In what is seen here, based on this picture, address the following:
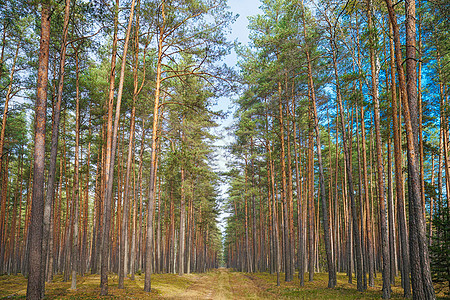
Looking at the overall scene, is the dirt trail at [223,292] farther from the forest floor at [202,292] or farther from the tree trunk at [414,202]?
the tree trunk at [414,202]

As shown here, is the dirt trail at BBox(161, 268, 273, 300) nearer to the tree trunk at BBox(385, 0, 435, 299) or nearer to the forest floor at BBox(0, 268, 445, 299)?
the forest floor at BBox(0, 268, 445, 299)

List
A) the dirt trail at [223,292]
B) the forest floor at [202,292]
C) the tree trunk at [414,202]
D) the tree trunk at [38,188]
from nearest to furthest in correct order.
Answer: the tree trunk at [414,202], the tree trunk at [38,188], the forest floor at [202,292], the dirt trail at [223,292]

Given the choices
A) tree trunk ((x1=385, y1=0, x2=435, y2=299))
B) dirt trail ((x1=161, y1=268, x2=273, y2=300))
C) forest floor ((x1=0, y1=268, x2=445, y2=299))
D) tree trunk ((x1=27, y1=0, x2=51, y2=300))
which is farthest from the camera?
dirt trail ((x1=161, y1=268, x2=273, y2=300))

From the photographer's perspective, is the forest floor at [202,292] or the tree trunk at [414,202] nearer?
the tree trunk at [414,202]

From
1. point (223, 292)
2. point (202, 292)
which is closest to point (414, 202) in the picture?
point (223, 292)

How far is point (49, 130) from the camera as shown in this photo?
1819 centimetres

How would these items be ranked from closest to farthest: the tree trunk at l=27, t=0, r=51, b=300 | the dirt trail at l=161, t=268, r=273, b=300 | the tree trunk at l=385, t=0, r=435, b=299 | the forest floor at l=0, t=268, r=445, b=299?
the tree trunk at l=385, t=0, r=435, b=299 < the tree trunk at l=27, t=0, r=51, b=300 < the forest floor at l=0, t=268, r=445, b=299 < the dirt trail at l=161, t=268, r=273, b=300

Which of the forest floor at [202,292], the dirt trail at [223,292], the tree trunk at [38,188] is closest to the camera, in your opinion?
the tree trunk at [38,188]

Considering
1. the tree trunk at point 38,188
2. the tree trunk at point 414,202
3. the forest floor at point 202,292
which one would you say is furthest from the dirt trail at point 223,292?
the tree trunk at point 414,202

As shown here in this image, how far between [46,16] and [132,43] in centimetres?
603

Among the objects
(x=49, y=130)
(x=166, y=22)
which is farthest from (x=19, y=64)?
(x=166, y=22)

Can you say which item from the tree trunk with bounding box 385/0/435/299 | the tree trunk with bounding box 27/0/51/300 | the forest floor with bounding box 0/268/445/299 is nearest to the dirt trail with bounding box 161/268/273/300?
the forest floor with bounding box 0/268/445/299

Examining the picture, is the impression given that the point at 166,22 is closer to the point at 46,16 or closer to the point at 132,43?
the point at 132,43

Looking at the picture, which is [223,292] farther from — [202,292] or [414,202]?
[414,202]
